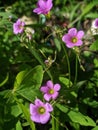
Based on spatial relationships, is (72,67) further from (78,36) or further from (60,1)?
(60,1)

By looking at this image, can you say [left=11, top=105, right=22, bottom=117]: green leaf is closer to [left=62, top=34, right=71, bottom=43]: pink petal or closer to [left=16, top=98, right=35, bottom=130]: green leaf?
[left=16, top=98, right=35, bottom=130]: green leaf

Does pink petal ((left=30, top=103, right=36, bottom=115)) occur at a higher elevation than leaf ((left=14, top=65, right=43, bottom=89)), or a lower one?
lower

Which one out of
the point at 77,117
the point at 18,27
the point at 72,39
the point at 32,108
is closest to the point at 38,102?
the point at 32,108

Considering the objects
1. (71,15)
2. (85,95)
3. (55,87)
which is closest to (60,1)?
(71,15)

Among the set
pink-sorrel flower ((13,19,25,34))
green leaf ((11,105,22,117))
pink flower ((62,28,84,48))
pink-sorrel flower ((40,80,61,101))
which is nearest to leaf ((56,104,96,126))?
pink-sorrel flower ((40,80,61,101))

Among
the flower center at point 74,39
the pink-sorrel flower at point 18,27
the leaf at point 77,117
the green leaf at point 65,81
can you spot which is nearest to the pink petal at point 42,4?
the pink-sorrel flower at point 18,27

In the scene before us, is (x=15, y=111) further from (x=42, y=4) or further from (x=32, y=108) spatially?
(x=42, y=4)
